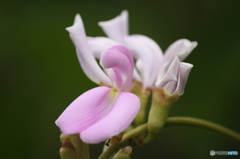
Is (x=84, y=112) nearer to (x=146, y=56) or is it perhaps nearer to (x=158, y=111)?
(x=158, y=111)

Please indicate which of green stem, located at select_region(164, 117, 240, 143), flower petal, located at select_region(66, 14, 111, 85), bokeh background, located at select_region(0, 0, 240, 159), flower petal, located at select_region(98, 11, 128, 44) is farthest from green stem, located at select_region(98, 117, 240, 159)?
bokeh background, located at select_region(0, 0, 240, 159)

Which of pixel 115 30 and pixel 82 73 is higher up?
pixel 115 30

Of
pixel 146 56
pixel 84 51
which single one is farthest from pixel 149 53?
pixel 84 51

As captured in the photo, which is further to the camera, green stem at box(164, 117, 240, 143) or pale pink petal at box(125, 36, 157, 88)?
pale pink petal at box(125, 36, 157, 88)

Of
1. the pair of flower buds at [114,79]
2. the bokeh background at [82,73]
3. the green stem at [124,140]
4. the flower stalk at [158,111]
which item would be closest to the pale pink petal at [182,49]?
the pair of flower buds at [114,79]

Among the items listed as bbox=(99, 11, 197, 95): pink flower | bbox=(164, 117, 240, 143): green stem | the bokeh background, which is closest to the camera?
bbox=(164, 117, 240, 143): green stem

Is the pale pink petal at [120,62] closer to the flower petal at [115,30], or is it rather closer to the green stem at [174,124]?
the green stem at [174,124]

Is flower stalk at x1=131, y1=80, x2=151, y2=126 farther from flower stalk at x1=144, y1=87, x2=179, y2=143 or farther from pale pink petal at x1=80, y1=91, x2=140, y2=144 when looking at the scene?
pale pink petal at x1=80, y1=91, x2=140, y2=144
